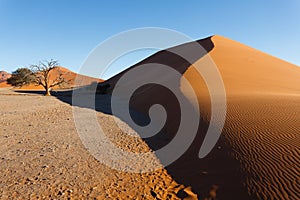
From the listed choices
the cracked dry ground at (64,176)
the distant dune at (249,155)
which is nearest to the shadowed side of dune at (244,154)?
the distant dune at (249,155)

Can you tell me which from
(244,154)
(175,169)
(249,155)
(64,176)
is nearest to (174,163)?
(175,169)

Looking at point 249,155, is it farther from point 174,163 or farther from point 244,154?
point 174,163

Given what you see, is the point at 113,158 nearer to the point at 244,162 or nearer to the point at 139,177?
the point at 139,177

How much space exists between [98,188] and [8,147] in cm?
458

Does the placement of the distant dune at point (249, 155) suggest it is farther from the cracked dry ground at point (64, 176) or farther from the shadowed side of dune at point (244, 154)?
the cracked dry ground at point (64, 176)

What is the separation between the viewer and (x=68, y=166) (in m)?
6.44

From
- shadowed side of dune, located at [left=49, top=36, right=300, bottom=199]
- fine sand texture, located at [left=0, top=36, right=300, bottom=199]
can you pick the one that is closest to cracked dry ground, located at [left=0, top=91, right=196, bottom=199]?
fine sand texture, located at [left=0, top=36, right=300, bottom=199]

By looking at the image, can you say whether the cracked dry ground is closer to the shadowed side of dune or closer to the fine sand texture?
the fine sand texture

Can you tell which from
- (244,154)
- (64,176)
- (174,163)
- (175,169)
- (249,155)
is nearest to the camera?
(64,176)

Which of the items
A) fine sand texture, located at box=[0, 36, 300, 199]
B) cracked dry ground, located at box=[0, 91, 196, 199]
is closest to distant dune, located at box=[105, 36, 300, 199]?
fine sand texture, located at box=[0, 36, 300, 199]

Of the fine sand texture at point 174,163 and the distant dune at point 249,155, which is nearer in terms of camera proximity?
the distant dune at point 249,155

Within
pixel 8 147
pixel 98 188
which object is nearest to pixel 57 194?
pixel 98 188

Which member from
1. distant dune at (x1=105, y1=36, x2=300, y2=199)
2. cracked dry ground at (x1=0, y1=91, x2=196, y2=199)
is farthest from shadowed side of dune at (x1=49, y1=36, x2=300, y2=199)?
cracked dry ground at (x1=0, y1=91, x2=196, y2=199)

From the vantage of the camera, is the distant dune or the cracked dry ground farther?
the cracked dry ground
